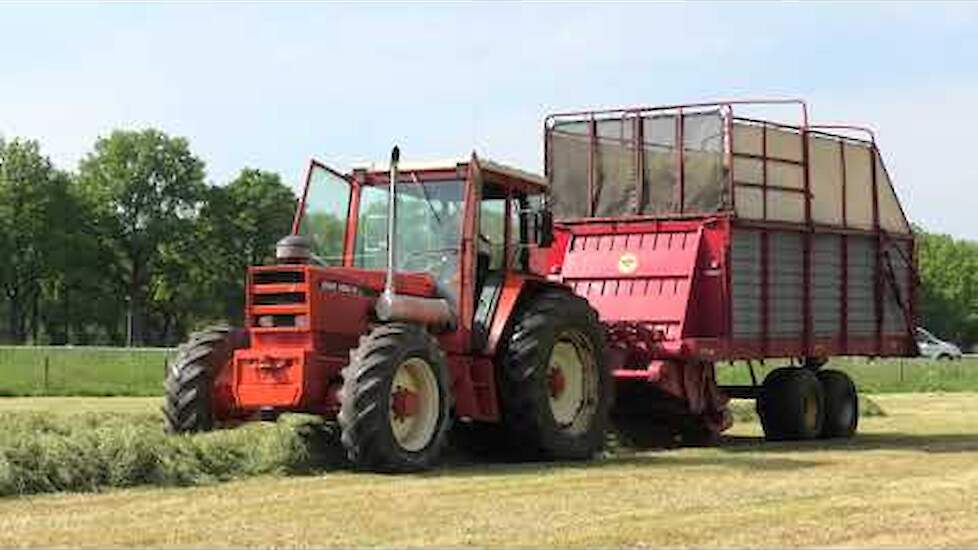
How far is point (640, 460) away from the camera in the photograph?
14234mm

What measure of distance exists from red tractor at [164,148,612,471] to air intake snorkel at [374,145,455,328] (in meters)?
0.02

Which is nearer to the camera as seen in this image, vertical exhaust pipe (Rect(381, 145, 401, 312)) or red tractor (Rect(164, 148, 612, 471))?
red tractor (Rect(164, 148, 612, 471))

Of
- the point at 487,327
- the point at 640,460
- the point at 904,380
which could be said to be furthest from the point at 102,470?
the point at 904,380

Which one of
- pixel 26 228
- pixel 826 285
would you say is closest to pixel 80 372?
pixel 826 285

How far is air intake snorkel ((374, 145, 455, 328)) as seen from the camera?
12.8 meters

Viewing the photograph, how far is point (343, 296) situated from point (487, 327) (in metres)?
1.53

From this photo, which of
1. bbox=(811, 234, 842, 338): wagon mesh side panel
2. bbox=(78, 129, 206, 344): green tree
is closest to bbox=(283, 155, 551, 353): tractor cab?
bbox=(811, 234, 842, 338): wagon mesh side panel

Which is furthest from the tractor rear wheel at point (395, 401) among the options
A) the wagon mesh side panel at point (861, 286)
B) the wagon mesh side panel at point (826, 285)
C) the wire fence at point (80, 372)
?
the wire fence at point (80, 372)

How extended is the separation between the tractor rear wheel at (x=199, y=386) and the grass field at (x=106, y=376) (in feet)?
54.2

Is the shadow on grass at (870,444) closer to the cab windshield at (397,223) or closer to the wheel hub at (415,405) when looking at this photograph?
the cab windshield at (397,223)

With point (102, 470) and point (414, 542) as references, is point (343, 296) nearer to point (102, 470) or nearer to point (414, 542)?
point (102, 470)

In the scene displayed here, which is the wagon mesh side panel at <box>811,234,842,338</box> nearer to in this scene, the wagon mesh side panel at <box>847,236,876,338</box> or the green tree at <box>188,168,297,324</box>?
the wagon mesh side panel at <box>847,236,876,338</box>

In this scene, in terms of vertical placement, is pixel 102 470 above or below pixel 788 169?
below

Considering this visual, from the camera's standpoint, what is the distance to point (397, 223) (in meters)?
14.0
